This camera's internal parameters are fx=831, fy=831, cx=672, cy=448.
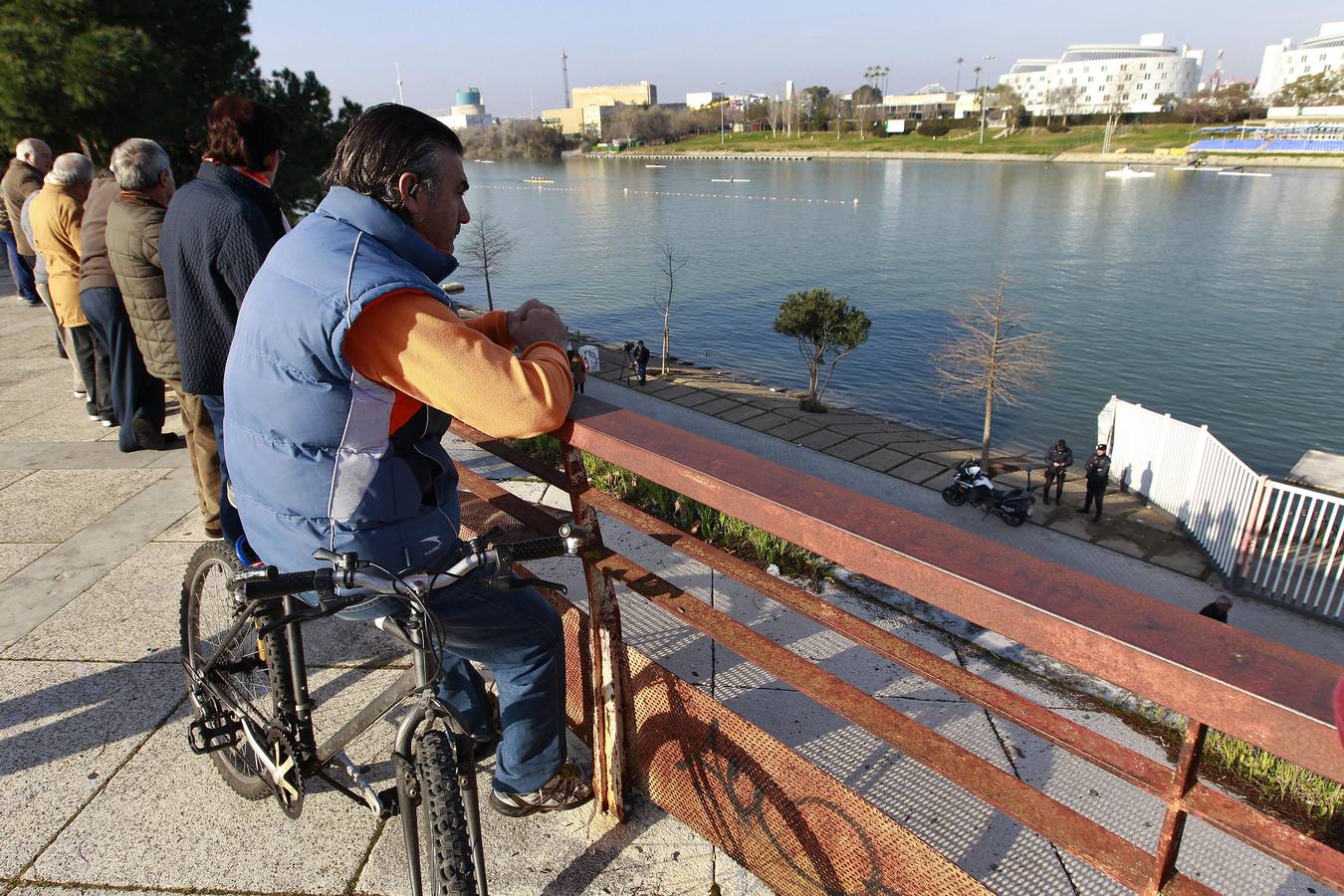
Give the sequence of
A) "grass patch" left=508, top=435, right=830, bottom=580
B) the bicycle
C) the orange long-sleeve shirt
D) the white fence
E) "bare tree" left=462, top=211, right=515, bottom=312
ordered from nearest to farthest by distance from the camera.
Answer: the orange long-sleeve shirt < the bicycle < "grass patch" left=508, top=435, right=830, bottom=580 < the white fence < "bare tree" left=462, top=211, right=515, bottom=312

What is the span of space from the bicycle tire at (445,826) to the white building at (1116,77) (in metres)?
147

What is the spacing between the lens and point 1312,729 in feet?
3.06

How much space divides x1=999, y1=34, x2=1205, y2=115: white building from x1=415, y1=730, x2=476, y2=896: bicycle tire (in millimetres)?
147087

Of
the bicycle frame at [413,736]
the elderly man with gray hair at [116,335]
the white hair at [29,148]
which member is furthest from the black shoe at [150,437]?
the bicycle frame at [413,736]

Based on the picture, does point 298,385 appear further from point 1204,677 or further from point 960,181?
point 960,181

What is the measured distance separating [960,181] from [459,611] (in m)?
89.3

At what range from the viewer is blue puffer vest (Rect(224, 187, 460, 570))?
1.51 m

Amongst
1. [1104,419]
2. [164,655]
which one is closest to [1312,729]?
[164,655]

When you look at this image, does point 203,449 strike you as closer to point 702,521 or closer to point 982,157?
point 702,521

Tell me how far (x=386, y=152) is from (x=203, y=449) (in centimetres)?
292

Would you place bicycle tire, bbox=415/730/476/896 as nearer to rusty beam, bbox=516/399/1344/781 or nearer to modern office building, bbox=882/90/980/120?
rusty beam, bbox=516/399/1344/781

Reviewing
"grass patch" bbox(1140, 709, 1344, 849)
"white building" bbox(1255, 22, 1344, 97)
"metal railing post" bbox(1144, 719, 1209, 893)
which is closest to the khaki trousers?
"metal railing post" bbox(1144, 719, 1209, 893)

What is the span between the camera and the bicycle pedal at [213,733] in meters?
2.36

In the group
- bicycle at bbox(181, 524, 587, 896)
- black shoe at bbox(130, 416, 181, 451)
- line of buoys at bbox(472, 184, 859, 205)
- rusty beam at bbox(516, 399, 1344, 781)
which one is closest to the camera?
rusty beam at bbox(516, 399, 1344, 781)
